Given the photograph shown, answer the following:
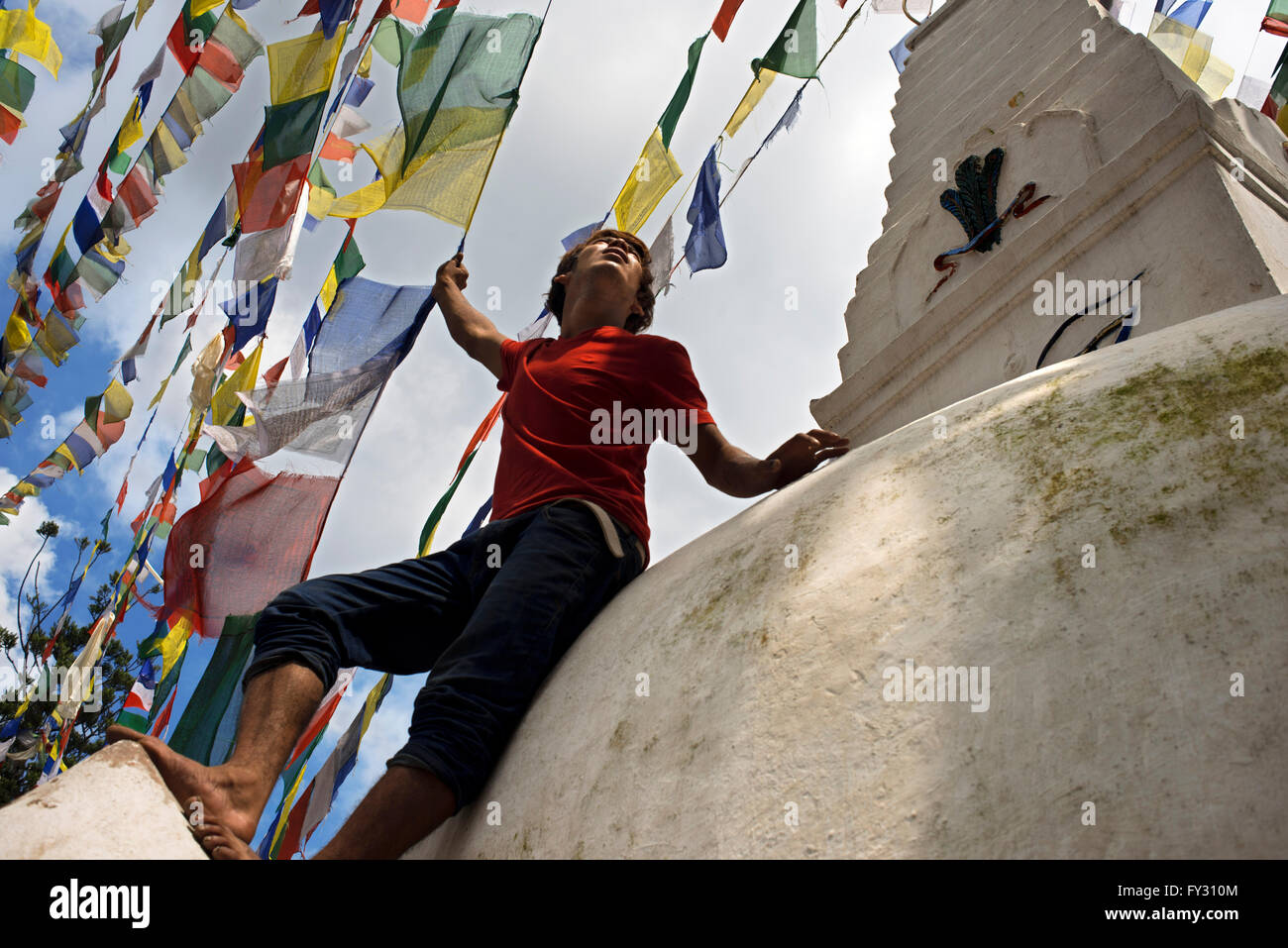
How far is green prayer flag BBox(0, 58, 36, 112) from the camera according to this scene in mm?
5230

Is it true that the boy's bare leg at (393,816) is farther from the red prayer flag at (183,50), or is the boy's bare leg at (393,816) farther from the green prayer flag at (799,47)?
the red prayer flag at (183,50)

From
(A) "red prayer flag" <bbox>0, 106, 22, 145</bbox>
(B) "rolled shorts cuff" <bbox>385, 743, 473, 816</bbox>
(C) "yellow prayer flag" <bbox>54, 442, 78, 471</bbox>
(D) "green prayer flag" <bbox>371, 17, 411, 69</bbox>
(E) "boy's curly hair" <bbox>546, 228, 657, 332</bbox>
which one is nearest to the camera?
(B) "rolled shorts cuff" <bbox>385, 743, 473, 816</bbox>

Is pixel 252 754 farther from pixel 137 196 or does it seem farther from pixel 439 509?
pixel 137 196

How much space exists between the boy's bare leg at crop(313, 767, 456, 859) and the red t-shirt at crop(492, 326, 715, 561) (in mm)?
750

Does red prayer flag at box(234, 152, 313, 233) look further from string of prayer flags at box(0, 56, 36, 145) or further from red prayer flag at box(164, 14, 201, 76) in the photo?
string of prayer flags at box(0, 56, 36, 145)

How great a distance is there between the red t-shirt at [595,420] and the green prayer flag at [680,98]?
2175mm

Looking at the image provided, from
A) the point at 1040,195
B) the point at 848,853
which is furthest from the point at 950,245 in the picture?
the point at 848,853

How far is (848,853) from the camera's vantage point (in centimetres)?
127

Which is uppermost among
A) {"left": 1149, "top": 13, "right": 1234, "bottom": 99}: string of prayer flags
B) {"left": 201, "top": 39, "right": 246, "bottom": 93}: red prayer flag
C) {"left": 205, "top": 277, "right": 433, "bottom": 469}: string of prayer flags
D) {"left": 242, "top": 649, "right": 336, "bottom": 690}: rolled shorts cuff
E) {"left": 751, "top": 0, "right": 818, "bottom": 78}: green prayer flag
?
{"left": 1149, "top": 13, "right": 1234, "bottom": 99}: string of prayer flags

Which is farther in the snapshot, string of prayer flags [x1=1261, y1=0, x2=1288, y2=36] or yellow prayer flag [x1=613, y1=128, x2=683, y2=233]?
string of prayer flags [x1=1261, y1=0, x2=1288, y2=36]

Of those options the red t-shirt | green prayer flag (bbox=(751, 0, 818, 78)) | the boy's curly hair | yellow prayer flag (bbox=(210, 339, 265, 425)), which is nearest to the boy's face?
the boy's curly hair

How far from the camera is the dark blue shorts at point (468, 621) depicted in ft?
6.35
